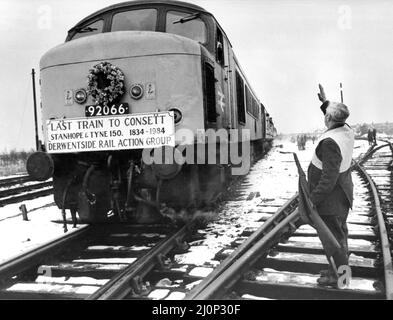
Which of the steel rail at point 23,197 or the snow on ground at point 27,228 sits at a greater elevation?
the steel rail at point 23,197

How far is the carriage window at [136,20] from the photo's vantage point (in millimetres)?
5516

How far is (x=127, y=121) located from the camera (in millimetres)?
4715

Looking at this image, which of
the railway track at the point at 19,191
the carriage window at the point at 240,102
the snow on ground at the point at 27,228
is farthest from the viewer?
the railway track at the point at 19,191

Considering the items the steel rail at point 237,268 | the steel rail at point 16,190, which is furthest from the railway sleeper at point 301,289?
the steel rail at point 16,190

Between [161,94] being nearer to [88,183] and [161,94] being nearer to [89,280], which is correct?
[88,183]

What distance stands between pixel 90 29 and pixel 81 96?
134 cm

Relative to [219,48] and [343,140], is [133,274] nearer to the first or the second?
[343,140]

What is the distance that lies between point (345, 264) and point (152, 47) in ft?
10.2

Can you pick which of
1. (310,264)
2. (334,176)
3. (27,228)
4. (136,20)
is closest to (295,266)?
(310,264)

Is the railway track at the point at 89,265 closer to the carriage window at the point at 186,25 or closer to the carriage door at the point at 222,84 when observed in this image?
the carriage door at the point at 222,84

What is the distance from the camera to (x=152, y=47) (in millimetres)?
4906

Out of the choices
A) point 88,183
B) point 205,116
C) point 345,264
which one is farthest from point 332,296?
point 88,183

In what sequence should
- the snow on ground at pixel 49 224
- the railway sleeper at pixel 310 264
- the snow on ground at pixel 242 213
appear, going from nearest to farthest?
1. the railway sleeper at pixel 310 264
2. the snow on ground at pixel 242 213
3. the snow on ground at pixel 49 224

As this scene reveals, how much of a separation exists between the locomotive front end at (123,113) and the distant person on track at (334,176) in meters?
1.79
